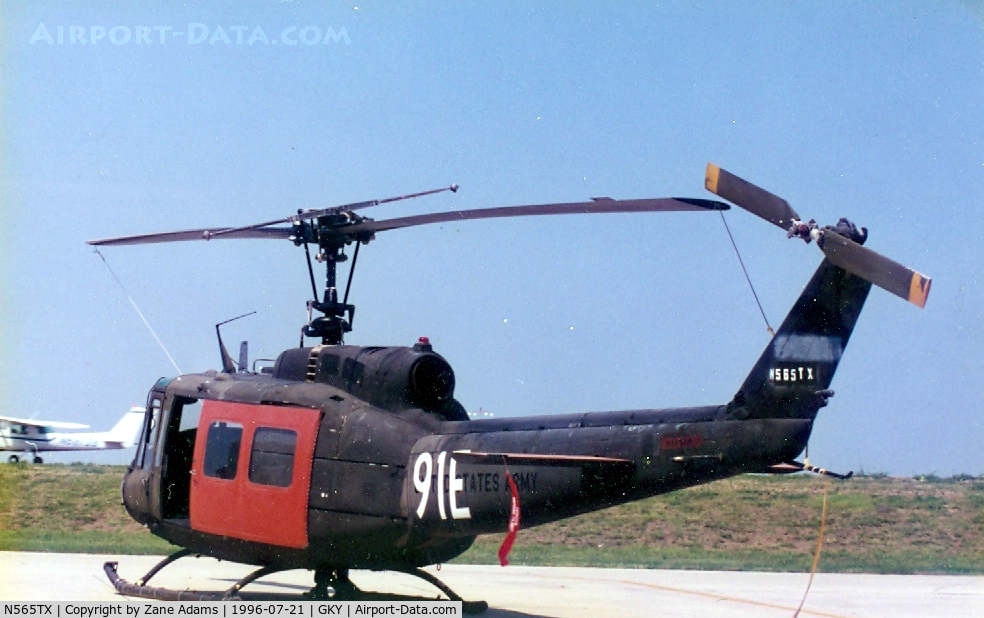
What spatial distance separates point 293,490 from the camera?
10.6 metres

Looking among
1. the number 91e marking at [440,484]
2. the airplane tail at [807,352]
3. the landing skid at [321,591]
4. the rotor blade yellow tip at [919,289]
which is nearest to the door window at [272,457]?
the landing skid at [321,591]

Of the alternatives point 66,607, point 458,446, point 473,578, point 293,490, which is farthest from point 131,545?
point 458,446

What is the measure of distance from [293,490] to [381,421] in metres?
1.11

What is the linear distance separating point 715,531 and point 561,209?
1659 centimetres

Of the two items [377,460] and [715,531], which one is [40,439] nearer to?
[715,531]

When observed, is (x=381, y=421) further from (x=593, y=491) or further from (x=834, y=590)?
(x=834, y=590)

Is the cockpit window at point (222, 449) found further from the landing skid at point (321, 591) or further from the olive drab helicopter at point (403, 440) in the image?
the landing skid at point (321, 591)

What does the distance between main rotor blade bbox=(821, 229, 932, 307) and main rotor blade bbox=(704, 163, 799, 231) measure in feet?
1.16

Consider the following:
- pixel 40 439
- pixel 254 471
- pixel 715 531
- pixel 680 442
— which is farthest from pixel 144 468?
pixel 40 439

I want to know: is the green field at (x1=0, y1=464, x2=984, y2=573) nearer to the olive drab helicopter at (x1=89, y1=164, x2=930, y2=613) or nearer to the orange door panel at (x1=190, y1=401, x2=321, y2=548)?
the olive drab helicopter at (x1=89, y1=164, x2=930, y2=613)

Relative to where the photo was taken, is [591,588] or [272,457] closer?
[272,457]

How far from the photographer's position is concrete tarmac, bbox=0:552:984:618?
1278 centimetres

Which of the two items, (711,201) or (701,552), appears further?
(701,552)

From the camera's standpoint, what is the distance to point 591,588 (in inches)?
583
